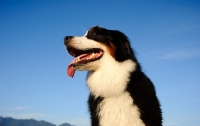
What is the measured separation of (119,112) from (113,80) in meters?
0.71

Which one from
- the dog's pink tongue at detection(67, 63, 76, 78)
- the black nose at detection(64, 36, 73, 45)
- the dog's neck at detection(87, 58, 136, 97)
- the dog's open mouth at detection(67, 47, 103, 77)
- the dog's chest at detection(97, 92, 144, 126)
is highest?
the black nose at detection(64, 36, 73, 45)

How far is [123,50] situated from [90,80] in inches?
41.0

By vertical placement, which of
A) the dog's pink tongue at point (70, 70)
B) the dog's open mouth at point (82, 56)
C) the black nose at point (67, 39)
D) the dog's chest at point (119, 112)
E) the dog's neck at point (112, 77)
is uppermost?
the black nose at point (67, 39)

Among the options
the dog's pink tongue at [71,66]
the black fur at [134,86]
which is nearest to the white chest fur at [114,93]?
the black fur at [134,86]

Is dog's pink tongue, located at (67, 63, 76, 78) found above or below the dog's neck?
above

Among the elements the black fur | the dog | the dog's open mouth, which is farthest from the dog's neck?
the dog's open mouth

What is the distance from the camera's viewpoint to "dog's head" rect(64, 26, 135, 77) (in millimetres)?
5664

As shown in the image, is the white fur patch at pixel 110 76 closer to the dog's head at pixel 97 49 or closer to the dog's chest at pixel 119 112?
the dog's head at pixel 97 49

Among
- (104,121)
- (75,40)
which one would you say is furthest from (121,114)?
(75,40)

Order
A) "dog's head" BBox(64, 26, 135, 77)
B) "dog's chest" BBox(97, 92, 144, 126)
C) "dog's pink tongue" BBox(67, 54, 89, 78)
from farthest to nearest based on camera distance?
"dog's pink tongue" BBox(67, 54, 89, 78) → "dog's head" BBox(64, 26, 135, 77) → "dog's chest" BBox(97, 92, 144, 126)

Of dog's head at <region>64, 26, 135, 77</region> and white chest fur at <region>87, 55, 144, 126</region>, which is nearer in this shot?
white chest fur at <region>87, 55, 144, 126</region>

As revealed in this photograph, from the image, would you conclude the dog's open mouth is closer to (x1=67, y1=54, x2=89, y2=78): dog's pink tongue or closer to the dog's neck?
(x1=67, y1=54, x2=89, y2=78): dog's pink tongue

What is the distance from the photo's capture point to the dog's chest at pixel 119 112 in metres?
5.16

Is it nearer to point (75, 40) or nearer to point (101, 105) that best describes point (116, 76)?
point (101, 105)
